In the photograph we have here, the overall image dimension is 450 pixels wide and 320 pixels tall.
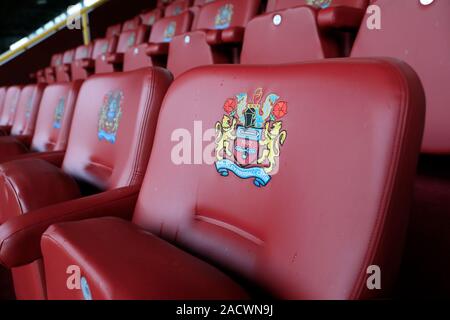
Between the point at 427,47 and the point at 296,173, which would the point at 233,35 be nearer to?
the point at 427,47

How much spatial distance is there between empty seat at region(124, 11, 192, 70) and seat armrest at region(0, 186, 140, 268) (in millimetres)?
600

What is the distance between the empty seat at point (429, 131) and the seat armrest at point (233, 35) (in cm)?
31

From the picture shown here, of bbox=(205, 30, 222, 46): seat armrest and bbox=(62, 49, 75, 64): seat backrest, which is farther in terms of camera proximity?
bbox=(62, 49, 75, 64): seat backrest

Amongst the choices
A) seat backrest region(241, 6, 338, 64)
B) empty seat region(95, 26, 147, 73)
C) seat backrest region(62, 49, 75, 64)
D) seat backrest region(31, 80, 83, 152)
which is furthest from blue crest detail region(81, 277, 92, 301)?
seat backrest region(62, 49, 75, 64)

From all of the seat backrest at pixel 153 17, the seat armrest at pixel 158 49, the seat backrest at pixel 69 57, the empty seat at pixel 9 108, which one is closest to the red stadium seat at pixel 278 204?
the seat armrest at pixel 158 49

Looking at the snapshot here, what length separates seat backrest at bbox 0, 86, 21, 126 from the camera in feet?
3.89

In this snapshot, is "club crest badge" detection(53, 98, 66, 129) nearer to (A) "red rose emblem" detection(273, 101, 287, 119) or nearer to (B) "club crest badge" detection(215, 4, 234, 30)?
(B) "club crest badge" detection(215, 4, 234, 30)

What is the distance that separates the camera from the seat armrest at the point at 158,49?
0.87 meters

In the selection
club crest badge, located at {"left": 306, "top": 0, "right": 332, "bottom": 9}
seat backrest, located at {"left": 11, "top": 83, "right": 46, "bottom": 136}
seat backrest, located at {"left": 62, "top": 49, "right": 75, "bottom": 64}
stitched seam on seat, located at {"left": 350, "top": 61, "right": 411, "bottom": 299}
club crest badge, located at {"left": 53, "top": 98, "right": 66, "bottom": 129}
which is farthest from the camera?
seat backrest, located at {"left": 62, "top": 49, "right": 75, "bottom": 64}

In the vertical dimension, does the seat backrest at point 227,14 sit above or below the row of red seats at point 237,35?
above

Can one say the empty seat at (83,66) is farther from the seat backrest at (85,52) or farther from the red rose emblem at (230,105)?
the red rose emblem at (230,105)

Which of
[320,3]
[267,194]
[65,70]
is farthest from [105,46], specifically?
[267,194]

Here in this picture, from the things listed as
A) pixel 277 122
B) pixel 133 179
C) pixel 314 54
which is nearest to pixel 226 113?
pixel 277 122

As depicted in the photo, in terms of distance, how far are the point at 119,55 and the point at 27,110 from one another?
0.98 ft
